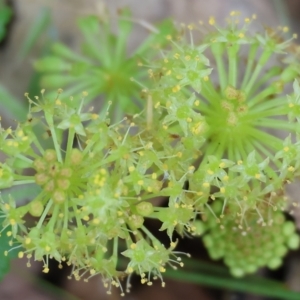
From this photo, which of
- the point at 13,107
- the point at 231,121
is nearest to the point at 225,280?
the point at 231,121

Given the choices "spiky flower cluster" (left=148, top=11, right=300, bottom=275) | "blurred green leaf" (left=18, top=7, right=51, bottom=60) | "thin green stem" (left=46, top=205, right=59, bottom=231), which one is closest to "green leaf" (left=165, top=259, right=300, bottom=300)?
"spiky flower cluster" (left=148, top=11, right=300, bottom=275)

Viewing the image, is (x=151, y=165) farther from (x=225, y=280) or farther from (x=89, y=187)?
(x=225, y=280)

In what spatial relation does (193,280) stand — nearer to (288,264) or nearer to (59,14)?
(288,264)

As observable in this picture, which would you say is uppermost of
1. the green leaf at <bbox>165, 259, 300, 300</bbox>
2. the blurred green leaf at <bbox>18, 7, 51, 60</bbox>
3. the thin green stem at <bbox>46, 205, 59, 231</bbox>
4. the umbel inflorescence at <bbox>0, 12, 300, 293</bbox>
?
the blurred green leaf at <bbox>18, 7, 51, 60</bbox>

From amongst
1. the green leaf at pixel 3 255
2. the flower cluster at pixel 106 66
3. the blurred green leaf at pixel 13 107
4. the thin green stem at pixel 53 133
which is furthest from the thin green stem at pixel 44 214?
the blurred green leaf at pixel 13 107

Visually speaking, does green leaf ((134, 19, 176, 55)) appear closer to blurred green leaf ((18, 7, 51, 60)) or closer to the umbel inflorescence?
the umbel inflorescence

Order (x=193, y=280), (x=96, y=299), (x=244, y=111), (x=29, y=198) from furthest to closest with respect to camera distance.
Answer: (x=96, y=299) < (x=193, y=280) < (x=29, y=198) < (x=244, y=111)

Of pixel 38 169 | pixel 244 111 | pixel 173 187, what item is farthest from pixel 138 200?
pixel 244 111
